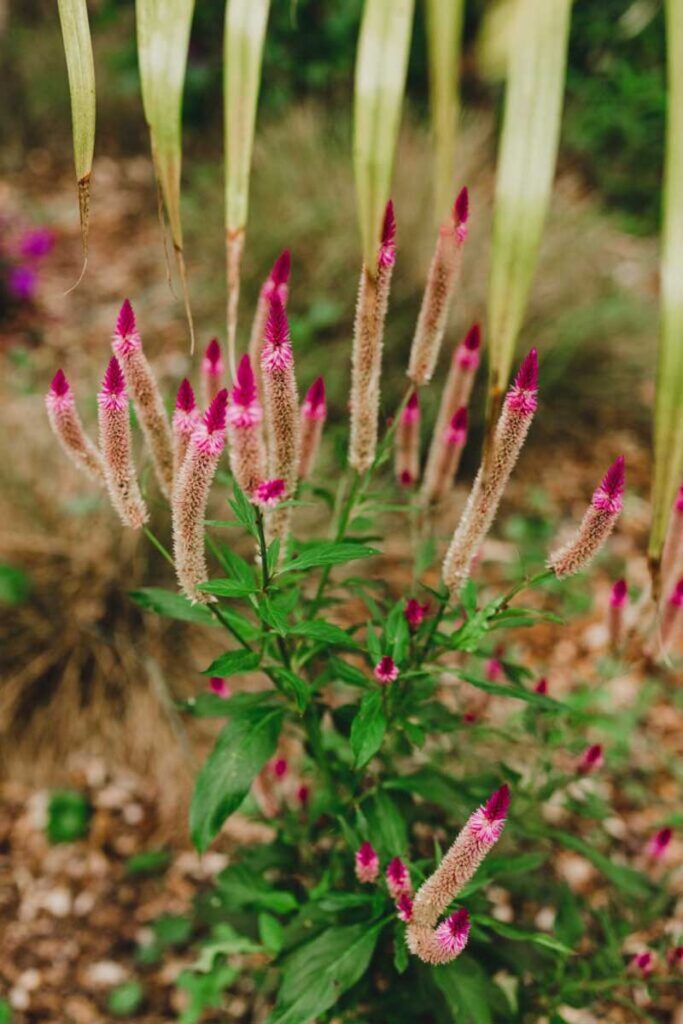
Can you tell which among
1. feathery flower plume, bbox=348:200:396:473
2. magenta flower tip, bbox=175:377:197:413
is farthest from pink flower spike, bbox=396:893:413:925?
magenta flower tip, bbox=175:377:197:413

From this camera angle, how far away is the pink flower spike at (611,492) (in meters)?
1.00

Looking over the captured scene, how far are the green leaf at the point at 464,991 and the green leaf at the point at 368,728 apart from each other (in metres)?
0.34

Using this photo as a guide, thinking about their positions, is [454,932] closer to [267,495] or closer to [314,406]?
[267,495]

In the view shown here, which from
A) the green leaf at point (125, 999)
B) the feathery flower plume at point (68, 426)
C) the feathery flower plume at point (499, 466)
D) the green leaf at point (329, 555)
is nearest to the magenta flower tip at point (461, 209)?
the feathery flower plume at point (499, 466)

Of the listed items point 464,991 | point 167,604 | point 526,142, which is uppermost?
point 526,142

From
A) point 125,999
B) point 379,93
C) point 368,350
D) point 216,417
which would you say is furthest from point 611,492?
point 125,999

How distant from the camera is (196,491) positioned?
977 mm

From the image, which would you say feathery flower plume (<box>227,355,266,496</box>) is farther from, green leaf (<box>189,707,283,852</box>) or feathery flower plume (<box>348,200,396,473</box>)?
green leaf (<box>189,707,283,852</box>)

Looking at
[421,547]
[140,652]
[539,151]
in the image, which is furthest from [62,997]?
[539,151]

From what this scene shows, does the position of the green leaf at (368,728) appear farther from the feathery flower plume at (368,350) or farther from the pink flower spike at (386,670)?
the feathery flower plume at (368,350)

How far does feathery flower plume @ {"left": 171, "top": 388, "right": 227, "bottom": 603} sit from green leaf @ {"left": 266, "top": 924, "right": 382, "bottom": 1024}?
0.57 metres

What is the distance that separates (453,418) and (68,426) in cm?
55

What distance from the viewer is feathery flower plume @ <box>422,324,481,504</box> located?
54.4 inches

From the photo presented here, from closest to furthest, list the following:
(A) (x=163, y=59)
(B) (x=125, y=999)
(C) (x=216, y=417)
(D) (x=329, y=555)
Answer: (A) (x=163, y=59) → (C) (x=216, y=417) → (D) (x=329, y=555) → (B) (x=125, y=999)
